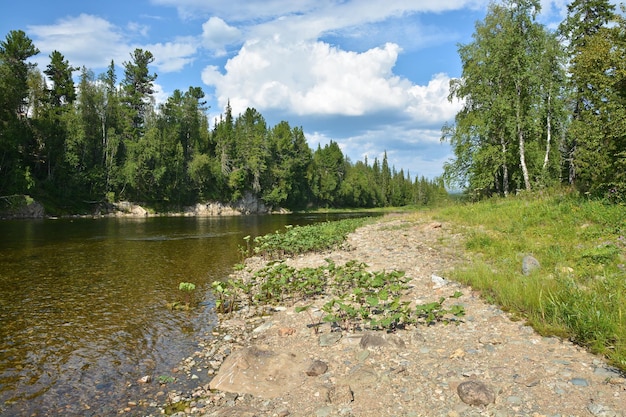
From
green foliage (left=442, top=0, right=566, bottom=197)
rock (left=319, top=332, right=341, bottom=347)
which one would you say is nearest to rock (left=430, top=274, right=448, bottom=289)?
rock (left=319, top=332, right=341, bottom=347)

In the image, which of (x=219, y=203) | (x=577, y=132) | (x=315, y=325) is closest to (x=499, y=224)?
(x=577, y=132)

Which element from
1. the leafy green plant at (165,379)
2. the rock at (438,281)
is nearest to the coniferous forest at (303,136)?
the rock at (438,281)

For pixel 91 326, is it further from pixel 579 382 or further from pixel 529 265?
pixel 529 265

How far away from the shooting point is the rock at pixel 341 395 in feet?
17.6

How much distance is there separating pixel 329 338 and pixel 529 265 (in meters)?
6.77

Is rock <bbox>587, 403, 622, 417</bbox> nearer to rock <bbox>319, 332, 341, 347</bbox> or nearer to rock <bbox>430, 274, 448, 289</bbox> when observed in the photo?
rock <bbox>319, 332, 341, 347</bbox>

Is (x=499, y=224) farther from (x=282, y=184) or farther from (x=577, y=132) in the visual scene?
(x=282, y=184)

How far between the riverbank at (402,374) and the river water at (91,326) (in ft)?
2.78

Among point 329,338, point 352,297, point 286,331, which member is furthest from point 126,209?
point 329,338

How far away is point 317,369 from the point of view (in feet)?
21.0

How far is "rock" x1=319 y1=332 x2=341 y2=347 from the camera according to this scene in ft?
25.0

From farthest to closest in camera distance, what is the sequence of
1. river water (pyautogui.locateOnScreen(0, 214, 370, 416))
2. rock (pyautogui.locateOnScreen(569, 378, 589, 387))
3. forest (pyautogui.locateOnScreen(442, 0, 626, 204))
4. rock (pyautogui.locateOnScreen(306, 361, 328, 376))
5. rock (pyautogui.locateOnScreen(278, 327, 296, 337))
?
forest (pyautogui.locateOnScreen(442, 0, 626, 204))
rock (pyautogui.locateOnScreen(278, 327, 296, 337))
river water (pyautogui.locateOnScreen(0, 214, 370, 416))
rock (pyautogui.locateOnScreen(306, 361, 328, 376))
rock (pyautogui.locateOnScreen(569, 378, 589, 387))

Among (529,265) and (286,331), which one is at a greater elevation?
(529,265)

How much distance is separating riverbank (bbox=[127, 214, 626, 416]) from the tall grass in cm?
38
